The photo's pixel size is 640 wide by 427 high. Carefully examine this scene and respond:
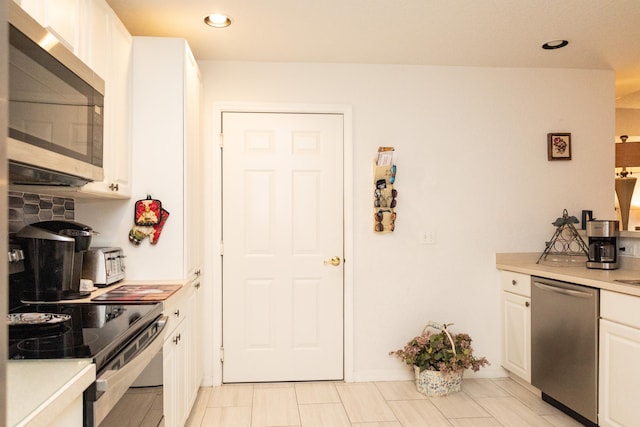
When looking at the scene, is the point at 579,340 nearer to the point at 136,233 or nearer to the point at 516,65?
the point at 516,65

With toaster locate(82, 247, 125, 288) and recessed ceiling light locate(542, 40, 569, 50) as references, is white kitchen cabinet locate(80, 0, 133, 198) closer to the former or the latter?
toaster locate(82, 247, 125, 288)

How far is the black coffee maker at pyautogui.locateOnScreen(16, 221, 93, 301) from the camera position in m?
2.01

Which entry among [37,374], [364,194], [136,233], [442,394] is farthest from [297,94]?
[37,374]

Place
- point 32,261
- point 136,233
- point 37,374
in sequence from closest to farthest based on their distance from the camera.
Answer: point 37,374 → point 32,261 → point 136,233

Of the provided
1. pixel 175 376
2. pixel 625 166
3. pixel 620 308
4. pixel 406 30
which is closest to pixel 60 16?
pixel 175 376

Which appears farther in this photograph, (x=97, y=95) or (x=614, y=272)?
(x=614, y=272)

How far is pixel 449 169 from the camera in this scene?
3.51m

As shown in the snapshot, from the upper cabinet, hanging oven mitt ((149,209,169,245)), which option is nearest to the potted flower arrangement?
hanging oven mitt ((149,209,169,245))

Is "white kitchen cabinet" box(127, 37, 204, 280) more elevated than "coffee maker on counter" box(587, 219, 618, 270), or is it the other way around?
"white kitchen cabinet" box(127, 37, 204, 280)

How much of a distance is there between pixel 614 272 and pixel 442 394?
1355 millimetres

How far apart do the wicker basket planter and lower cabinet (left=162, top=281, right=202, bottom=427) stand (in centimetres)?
154

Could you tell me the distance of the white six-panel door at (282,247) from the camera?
338 cm

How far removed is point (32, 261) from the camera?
79.7 inches

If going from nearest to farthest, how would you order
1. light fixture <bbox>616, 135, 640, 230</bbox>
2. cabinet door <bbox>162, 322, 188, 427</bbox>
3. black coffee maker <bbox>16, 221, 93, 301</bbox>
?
black coffee maker <bbox>16, 221, 93, 301</bbox> < cabinet door <bbox>162, 322, 188, 427</bbox> < light fixture <bbox>616, 135, 640, 230</bbox>
